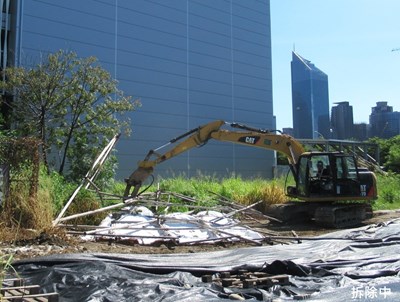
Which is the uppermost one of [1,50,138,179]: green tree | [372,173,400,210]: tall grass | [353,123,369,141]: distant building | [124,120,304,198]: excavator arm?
[353,123,369,141]: distant building

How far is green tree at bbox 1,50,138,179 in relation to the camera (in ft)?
62.2

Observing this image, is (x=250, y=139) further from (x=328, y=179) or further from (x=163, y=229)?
(x=163, y=229)

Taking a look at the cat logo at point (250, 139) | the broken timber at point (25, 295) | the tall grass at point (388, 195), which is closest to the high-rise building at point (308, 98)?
the tall grass at point (388, 195)

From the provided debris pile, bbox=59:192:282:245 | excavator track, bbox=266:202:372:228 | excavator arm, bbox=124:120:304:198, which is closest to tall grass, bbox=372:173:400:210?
excavator track, bbox=266:202:372:228

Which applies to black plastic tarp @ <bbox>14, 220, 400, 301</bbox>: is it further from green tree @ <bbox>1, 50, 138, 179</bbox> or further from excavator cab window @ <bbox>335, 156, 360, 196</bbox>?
green tree @ <bbox>1, 50, 138, 179</bbox>

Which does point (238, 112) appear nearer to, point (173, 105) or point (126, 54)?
point (173, 105)

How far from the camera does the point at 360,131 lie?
187 feet

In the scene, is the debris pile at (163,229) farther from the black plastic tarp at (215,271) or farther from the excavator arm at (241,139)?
the excavator arm at (241,139)

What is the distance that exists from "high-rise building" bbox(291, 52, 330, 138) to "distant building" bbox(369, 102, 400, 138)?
13.8m

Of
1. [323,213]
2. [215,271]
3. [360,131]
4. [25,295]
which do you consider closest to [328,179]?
[323,213]

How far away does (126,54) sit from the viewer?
29.3m

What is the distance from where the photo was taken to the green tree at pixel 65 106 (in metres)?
19.0

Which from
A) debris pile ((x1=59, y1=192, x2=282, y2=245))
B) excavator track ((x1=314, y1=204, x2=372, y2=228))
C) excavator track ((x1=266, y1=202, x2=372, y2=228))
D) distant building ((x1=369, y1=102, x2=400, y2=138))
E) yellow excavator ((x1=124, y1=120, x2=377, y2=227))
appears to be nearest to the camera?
debris pile ((x1=59, y1=192, x2=282, y2=245))

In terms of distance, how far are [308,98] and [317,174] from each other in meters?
32.0
